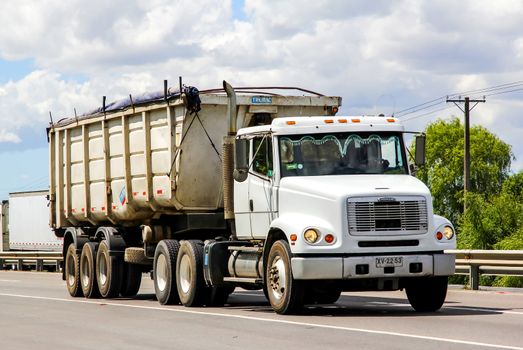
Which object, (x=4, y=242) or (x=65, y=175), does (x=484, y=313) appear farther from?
(x=4, y=242)

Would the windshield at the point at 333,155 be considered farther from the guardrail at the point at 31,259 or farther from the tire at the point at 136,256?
the guardrail at the point at 31,259

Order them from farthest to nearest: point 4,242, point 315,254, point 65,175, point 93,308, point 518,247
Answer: point 4,242 < point 518,247 < point 65,175 < point 93,308 < point 315,254

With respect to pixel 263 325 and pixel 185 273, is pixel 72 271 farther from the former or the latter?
pixel 263 325

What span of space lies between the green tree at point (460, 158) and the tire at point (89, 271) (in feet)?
285

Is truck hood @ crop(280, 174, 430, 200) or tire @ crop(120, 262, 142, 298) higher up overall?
truck hood @ crop(280, 174, 430, 200)

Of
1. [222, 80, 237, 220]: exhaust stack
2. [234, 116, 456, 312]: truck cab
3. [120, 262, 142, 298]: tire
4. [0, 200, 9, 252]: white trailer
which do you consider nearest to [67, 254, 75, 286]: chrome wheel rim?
[120, 262, 142, 298]: tire

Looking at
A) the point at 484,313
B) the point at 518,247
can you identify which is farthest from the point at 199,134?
the point at 518,247

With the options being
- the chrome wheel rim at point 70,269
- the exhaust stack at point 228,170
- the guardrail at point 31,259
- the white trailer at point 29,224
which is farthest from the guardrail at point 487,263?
the white trailer at point 29,224

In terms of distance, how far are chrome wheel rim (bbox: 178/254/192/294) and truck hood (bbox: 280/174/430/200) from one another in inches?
127

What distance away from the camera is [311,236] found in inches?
643

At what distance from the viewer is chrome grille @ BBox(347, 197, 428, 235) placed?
642 inches

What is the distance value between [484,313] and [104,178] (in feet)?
30.2

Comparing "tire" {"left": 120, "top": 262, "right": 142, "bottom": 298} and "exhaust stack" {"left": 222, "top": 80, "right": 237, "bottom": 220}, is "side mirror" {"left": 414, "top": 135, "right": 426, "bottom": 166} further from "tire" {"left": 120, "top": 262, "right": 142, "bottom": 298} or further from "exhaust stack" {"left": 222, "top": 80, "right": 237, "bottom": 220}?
"tire" {"left": 120, "top": 262, "right": 142, "bottom": 298}

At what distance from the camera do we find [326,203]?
16.5m
